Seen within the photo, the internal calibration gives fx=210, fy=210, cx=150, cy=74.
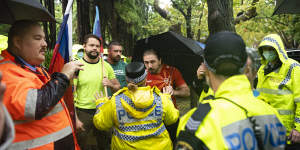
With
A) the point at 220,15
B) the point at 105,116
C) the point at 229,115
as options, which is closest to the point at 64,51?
the point at 105,116

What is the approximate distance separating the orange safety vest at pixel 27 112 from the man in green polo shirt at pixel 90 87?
1.75 m

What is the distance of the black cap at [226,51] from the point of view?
4.15 feet

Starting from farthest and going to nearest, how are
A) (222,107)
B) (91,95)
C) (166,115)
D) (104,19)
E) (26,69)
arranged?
(104,19)
(91,95)
(166,115)
(26,69)
(222,107)

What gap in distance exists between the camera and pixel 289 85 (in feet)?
8.67

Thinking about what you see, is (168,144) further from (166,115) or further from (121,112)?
(121,112)

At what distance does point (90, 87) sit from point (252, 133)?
2.99 m

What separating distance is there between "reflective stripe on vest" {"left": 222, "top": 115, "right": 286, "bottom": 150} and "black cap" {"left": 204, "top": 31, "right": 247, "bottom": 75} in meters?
0.32

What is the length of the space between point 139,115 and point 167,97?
1.61 ft

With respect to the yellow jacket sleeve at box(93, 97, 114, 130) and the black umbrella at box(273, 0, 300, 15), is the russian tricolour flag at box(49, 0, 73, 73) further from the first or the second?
the black umbrella at box(273, 0, 300, 15)

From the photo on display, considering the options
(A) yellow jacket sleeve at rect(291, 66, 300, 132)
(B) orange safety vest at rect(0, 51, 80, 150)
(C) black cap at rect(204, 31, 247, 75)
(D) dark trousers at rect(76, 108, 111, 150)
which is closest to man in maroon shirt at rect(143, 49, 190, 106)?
(D) dark trousers at rect(76, 108, 111, 150)

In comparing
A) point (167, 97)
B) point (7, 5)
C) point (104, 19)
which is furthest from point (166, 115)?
point (104, 19)

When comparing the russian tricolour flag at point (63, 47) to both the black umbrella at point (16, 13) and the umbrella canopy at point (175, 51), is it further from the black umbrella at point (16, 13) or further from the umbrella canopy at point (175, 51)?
the umbrella canopy at point (175, 51)

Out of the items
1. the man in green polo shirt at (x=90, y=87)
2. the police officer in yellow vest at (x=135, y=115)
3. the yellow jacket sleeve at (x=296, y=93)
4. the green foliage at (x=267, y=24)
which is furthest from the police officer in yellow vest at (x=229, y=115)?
the green foliage at (x=267, y=24)

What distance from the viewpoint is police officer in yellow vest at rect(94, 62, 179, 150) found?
2199 mm
